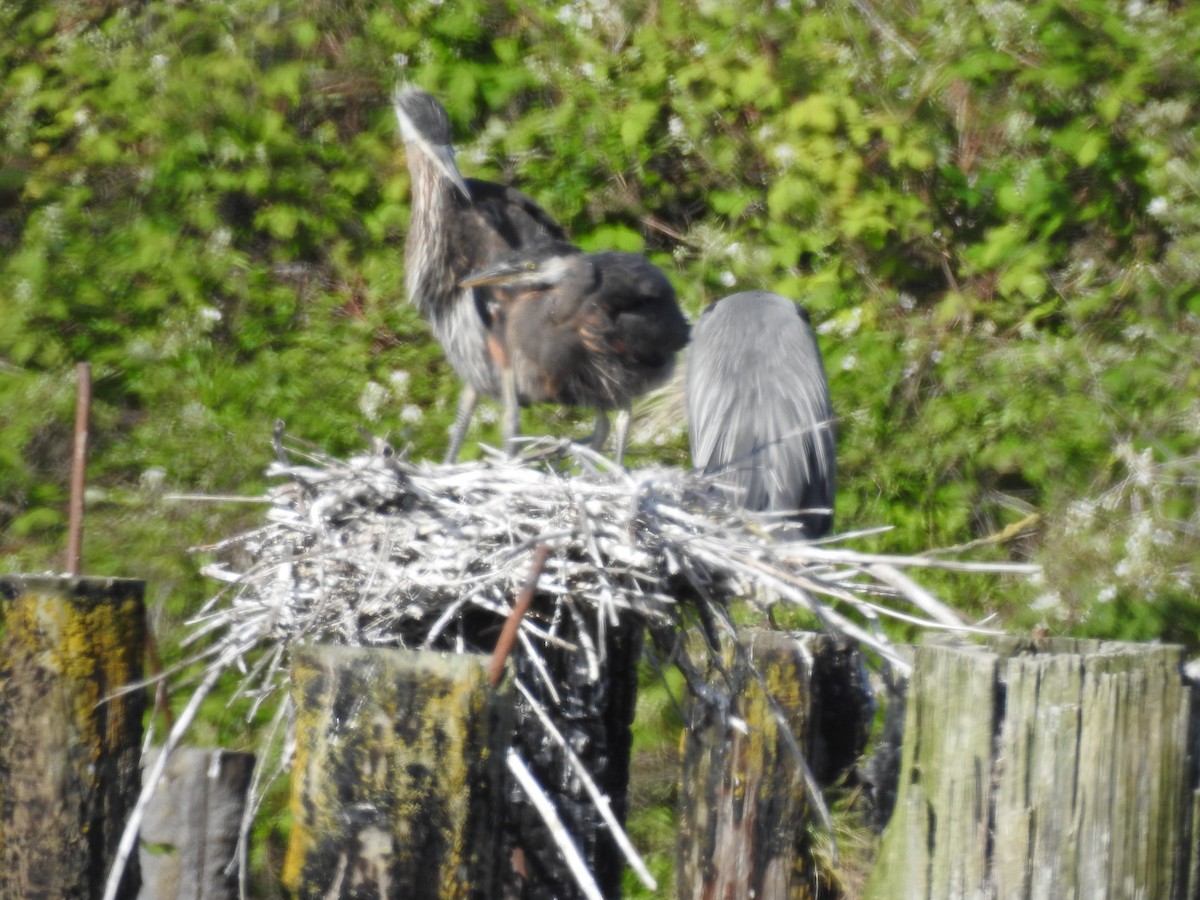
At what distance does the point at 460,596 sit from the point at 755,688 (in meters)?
0.66

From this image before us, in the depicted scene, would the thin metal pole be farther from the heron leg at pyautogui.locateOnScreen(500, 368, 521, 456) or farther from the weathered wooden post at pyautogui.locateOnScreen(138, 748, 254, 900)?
the heron leg at pyautogui.locateOnScreen(500, 368, 521, 456)

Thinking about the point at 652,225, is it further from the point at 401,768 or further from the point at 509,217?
the point at 401,768

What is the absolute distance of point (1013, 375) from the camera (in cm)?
561

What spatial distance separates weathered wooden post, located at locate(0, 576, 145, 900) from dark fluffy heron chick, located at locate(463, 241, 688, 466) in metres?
1.70

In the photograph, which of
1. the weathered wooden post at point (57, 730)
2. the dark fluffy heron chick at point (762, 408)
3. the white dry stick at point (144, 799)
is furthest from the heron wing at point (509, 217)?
the white dry stick at point (144, 799)

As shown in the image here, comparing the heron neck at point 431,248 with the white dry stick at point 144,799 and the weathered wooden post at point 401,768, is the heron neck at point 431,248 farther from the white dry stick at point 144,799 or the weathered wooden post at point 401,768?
the weathered wooden post at point 401,768

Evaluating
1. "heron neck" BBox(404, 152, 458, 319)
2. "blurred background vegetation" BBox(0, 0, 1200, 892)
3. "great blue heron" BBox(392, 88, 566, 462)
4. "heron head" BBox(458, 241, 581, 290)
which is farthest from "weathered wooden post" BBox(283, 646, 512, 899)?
"blurred background vegetation" BBox(0, 0, 1200, 892)

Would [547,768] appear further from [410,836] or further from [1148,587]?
[1148,587]

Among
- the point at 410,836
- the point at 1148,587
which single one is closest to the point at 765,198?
the point at 1148,587

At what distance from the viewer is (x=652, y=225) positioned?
6.32 metres

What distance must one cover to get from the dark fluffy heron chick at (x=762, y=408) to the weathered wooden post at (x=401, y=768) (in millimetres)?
2478

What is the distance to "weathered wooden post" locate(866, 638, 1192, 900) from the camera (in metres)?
1.45

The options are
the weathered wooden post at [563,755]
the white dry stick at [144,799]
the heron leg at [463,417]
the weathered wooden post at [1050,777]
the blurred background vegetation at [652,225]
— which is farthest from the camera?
the blurred background vegetation at [652,225]

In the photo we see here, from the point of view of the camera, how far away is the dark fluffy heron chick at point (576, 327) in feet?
12.0
